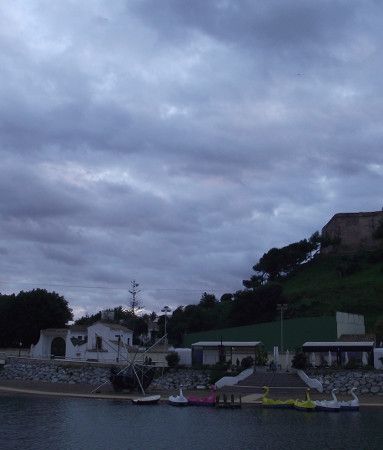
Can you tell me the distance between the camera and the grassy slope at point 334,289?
8719 cm

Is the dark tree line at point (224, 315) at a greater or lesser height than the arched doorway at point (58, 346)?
greater

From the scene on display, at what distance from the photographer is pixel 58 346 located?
78750 millimetres

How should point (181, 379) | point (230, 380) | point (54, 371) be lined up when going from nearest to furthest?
point (230, 380), point (181, 379), point (54, 371)

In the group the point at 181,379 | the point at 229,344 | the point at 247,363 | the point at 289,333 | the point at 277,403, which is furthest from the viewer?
the point at 289,333

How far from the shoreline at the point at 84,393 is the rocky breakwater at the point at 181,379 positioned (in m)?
2.24

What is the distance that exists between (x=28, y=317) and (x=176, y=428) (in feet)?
166

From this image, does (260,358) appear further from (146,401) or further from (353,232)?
(353,232)

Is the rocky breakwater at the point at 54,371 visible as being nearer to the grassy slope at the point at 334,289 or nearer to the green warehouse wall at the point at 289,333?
the green warehouse wall at the point at 289,333

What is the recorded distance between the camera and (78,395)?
52.9 meters

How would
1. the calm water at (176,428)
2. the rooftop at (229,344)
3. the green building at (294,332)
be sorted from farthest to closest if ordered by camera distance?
the rooftop at (229,344), the green building at (294,332), the calm water at (176,428)

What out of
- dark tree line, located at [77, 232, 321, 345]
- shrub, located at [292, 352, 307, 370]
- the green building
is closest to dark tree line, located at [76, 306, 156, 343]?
dark tree line, located at [77, 232, 321, 345]

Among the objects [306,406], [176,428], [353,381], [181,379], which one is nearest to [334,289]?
[181,379]

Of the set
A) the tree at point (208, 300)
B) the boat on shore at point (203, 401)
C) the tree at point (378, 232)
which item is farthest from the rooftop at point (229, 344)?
the tree at point (378, 232)

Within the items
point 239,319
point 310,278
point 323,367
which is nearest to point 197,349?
point 323,367
